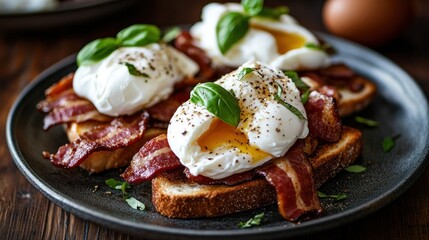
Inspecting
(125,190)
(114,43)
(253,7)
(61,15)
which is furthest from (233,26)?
(61,15)

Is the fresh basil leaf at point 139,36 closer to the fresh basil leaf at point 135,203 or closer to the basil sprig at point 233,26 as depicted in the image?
the basil sprig at point 233,26

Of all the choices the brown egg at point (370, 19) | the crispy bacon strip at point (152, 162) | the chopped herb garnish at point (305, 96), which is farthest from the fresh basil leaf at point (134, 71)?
the brown egg at point (370, 19)

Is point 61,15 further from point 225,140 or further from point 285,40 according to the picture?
point 225,140

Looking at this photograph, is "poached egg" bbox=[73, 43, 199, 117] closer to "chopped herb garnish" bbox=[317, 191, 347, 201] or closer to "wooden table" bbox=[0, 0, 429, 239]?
"wooden table" bbox=[0, 0, 429, 239]

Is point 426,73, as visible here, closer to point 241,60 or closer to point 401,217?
point 241,60

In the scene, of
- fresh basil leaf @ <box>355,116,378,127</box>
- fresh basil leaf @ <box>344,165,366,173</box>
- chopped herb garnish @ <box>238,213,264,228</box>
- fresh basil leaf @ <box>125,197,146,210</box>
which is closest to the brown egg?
fresh basil leaf @ <box>355,116,378,127</box>

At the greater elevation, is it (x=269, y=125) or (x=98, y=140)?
(x=269, y=125)

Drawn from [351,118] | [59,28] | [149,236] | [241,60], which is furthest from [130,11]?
[149,236]

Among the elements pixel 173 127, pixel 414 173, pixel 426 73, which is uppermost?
pixel 173 127
